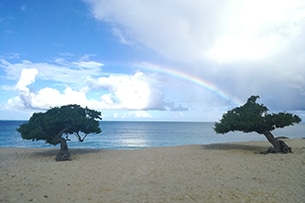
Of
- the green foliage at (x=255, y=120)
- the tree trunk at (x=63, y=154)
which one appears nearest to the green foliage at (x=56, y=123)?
the tree trunk at (x=63, y=154)

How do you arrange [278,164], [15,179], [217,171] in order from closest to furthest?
[15,179]
[217,171]
[278,164]

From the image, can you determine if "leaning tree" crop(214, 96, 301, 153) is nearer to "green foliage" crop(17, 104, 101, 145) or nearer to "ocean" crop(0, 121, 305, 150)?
"green foliage" crop(17, 104, 101, 145)

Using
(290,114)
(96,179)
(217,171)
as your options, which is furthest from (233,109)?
(96,179)

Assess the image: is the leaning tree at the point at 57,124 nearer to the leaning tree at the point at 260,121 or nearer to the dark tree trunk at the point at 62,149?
the dark tree trunk at the point at 62,149

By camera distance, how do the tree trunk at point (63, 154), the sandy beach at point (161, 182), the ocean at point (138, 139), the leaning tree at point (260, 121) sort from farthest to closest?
the ocean at point (138, 139) < the leaning tree at point (260, 121) < the tree trunk at point (63, 154) < the sandy beach at point (161, 182)

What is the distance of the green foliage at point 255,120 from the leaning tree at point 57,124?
11.9 metres

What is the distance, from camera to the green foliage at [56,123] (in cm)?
2044

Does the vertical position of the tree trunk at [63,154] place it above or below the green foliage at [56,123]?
below

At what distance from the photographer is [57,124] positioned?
21.0 m

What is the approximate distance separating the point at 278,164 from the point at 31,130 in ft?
59.8

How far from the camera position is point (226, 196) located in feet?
29.3

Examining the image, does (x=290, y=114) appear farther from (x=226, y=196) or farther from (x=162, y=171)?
(x=226, y=196)

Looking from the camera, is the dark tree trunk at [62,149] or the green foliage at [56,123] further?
the green foliage at [56,123]

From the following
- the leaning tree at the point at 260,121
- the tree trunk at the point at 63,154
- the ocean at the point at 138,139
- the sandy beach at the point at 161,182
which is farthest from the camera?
the ocean at the point at 138,139
